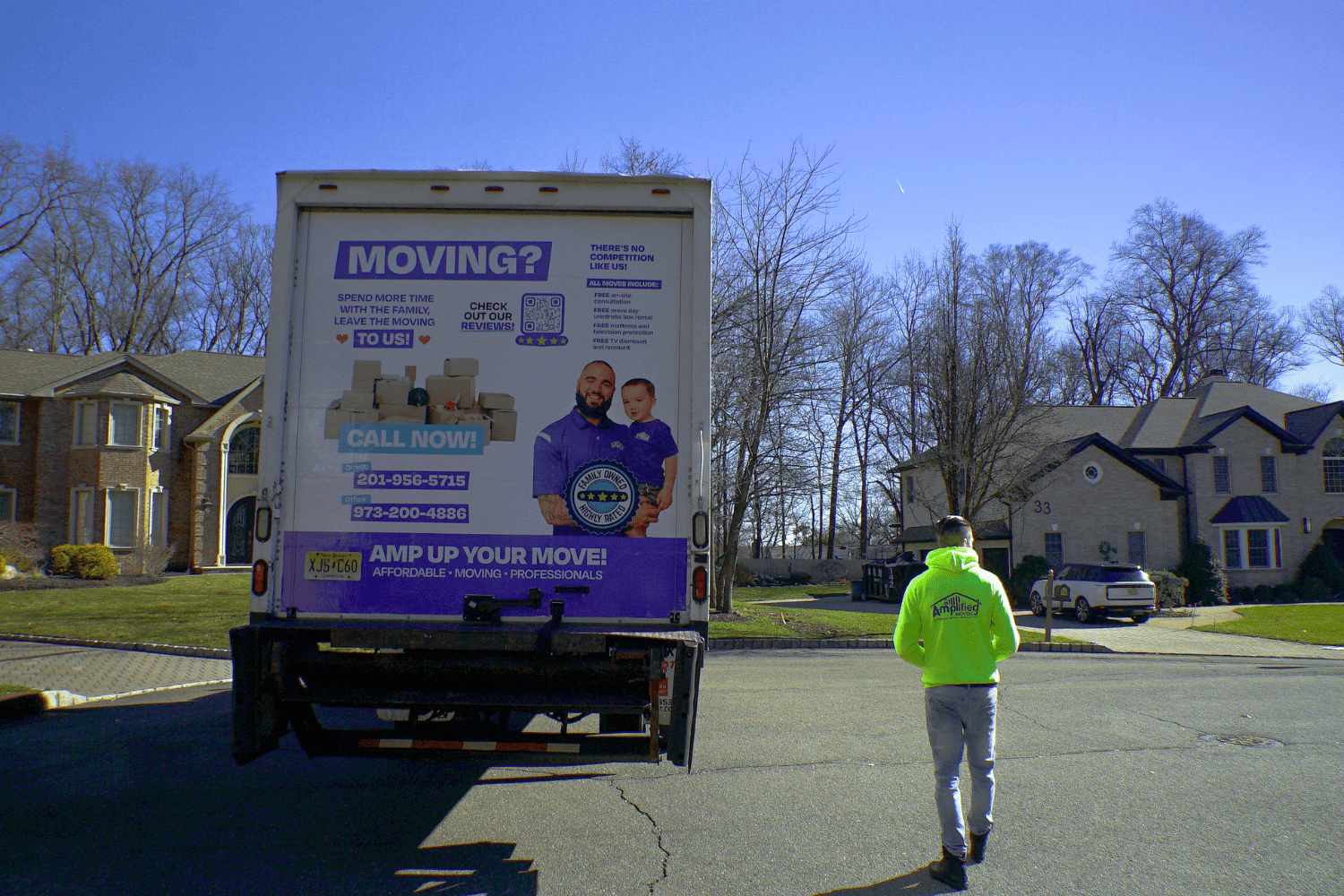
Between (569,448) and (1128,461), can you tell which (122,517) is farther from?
(1128,461)

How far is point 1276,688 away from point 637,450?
31.7ft

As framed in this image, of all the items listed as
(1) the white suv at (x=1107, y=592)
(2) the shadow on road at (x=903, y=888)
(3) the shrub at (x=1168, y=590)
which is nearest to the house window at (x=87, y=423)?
(1) the white suv at (x=1107, y=592)

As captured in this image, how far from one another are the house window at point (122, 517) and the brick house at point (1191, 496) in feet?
86.1

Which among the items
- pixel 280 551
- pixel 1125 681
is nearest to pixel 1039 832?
pixel 280 551

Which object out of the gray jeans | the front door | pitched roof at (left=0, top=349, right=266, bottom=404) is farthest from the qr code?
pitched roof at (left=0, top=349, right=266, bottom=404)

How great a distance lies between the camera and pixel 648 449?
4.79 m

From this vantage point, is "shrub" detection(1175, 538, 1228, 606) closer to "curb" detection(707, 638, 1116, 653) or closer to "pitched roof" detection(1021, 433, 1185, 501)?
"pitched roof" detection(1021, 433, 1185, 501)

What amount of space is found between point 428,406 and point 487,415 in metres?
0.33

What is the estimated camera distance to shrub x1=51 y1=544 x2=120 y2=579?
972 inches

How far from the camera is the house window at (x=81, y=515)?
27.8 meters

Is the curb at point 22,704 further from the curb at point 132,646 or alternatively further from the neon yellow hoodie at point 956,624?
the neon yellow hoodie at point 956,624

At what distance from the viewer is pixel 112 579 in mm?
24812

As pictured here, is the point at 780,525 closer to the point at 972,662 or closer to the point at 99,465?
the point at 99,465

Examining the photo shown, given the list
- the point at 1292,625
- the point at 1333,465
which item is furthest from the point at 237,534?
the point at 1333,465
